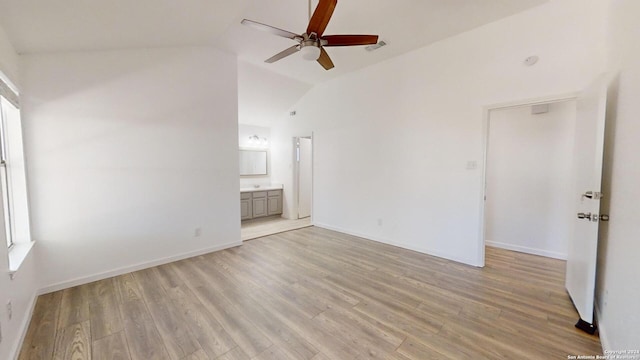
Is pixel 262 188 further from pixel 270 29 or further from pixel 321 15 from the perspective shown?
pixel 321 15

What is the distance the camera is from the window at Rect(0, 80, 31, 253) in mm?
2369

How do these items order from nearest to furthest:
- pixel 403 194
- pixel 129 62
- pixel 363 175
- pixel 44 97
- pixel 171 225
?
pixel 44 97 < pixel 129 62 < pixel 171 225 < pixel 403 194 < pixel 363 175

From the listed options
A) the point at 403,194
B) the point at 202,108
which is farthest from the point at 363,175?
the point at 202,108

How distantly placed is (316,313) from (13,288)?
2.35 meters

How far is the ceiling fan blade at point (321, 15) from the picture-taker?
184 centimetres

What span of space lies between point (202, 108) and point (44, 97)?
62.0 inches

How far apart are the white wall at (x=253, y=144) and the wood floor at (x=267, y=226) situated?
101 centimetres

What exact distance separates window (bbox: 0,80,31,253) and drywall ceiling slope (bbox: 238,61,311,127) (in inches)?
111

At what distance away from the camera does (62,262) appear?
2754 mm

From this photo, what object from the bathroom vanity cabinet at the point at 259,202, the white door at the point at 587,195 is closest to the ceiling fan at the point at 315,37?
the white door at the point at 587,195

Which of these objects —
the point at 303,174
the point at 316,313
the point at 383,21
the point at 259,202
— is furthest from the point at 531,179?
the point at 259,202

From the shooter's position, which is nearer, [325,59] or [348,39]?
[348,39]

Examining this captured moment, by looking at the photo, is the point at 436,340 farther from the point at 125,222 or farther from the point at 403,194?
the point at 125,222

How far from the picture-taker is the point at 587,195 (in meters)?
2.07
